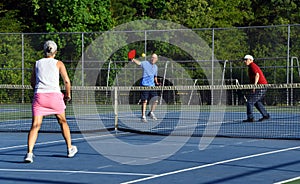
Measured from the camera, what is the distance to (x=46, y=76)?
1005 cm

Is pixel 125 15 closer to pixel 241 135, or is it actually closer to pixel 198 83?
pixel 198 83

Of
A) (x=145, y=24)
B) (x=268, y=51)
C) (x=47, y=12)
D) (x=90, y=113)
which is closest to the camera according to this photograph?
(x=90, y=113)

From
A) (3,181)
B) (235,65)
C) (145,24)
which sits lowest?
(3,181)

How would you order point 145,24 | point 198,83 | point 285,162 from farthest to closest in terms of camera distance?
1. point 145,24
2. point 198,83
3. point 285,162

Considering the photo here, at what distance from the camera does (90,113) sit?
2227 centimetres

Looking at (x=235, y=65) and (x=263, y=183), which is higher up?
(x=235, y=65)

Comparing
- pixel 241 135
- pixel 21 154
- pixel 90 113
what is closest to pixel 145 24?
pixel 90 113

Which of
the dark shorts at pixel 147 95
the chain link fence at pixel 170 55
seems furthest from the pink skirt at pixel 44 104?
the chain link fence at pixel 170 55

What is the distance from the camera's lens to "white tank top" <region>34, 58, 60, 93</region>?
33.0ft

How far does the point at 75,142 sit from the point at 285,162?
14.8ft

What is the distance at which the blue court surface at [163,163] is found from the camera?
8.27 m

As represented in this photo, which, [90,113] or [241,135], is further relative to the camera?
[90,113]

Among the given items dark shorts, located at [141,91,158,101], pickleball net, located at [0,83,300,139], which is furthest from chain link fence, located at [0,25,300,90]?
dark shorts, located at [141,91,158,101]

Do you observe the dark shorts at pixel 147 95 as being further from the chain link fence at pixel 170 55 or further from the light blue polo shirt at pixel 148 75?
the chain link fence at pixel 170 55
